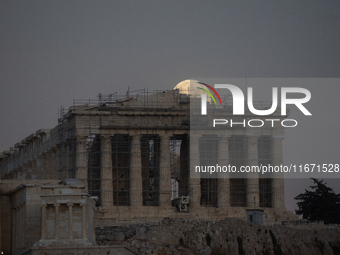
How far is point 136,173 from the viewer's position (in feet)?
335

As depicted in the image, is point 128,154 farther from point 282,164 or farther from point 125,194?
point 282,164

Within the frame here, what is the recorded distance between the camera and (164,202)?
101500 millimetres

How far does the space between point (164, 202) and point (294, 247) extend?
53.2ft

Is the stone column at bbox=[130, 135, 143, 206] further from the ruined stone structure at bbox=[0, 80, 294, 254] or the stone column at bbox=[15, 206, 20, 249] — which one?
the stone column at bbox=[15, 206, 20, 249]

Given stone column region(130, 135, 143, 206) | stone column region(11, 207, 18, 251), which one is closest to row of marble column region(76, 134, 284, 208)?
stone column region(130, 135, 143, 206)

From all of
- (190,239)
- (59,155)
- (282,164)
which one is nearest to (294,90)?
(282,164)

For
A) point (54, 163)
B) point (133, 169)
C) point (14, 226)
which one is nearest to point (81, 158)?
point (133, 169)

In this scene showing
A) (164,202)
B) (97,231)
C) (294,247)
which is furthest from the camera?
(164,202)

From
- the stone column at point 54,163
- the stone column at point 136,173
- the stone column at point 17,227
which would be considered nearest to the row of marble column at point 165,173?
the stone column at point 136,173

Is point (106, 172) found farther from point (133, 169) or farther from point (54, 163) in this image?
point (54, 163)

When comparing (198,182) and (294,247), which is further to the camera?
(198,182)

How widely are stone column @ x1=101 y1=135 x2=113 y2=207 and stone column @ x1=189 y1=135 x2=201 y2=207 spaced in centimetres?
819

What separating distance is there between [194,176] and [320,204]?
19.2m

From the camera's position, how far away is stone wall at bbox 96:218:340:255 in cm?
8144
